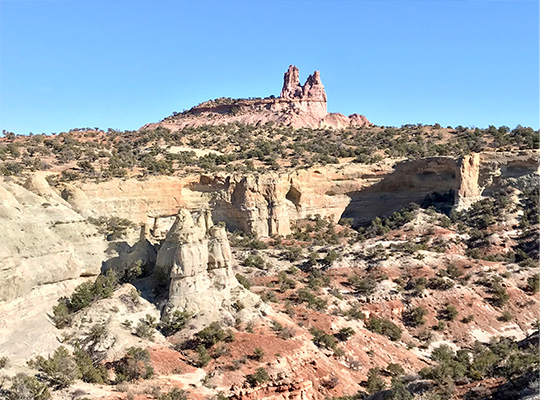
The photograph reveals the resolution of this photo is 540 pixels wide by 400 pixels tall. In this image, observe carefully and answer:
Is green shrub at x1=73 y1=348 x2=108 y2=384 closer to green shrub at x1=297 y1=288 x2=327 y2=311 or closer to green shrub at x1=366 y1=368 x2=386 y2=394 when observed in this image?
green shrub at x1=366 y1=368 x2=386 y2=394

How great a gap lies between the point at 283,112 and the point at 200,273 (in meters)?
73.2

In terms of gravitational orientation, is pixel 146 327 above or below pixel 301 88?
below

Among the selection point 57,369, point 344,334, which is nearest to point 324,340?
point 344,334

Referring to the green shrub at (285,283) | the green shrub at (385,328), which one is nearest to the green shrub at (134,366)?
the green shrub at (285,283)

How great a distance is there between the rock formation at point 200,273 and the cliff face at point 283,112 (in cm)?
6484

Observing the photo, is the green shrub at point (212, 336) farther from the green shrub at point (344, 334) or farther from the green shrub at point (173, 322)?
the green shrub at point (344, 334)

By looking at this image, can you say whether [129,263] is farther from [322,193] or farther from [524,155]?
[524,155]

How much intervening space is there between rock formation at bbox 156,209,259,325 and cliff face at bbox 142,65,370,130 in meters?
Answer: 64.8

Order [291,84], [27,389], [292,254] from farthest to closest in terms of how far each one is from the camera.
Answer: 1. [291,84]
2. [292,254]
3. [27,389]

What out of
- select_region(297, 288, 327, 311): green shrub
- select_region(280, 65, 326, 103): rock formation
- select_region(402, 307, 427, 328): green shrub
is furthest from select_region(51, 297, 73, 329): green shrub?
select_region(280, 65, 326, 103): rock formation

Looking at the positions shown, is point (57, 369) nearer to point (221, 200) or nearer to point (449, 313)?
point (449, 313)

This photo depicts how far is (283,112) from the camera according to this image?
9481 cm

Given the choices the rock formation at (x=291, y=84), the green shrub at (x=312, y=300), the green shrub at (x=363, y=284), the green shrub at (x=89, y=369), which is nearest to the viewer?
the green shrub at (x=89, y=369)

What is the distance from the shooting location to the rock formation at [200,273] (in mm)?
23406
